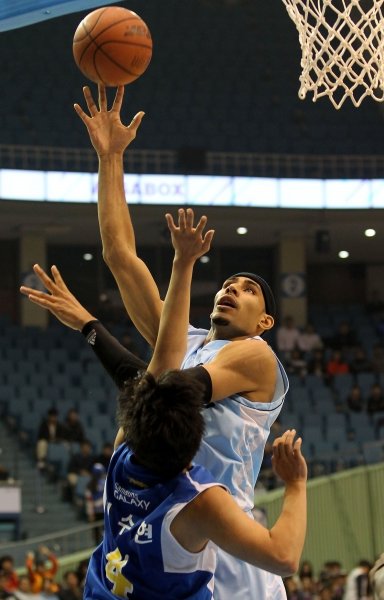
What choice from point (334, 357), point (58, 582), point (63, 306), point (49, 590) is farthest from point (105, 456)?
point (63, 306)

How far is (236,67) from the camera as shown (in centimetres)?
2178

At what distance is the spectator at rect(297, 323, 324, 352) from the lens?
19344 mm

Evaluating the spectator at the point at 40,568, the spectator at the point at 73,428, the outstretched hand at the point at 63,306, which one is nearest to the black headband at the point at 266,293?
the outstretched hand at the point at 63,306

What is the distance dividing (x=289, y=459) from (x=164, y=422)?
335 millimetres

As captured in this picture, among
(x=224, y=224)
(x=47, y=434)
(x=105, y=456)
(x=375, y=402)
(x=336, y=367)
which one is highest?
(x=224, y=224)

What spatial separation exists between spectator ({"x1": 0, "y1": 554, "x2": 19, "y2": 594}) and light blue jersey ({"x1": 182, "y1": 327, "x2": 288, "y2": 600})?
7585 mm

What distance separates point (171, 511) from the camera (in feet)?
8.37

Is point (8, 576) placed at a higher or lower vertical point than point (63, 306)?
lower

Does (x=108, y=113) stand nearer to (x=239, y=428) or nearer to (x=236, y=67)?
(x=239, y=428)

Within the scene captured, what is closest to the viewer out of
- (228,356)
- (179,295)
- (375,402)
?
(179,295)

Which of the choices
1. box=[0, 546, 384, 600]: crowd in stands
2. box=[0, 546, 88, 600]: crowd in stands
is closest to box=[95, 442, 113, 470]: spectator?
box=[0, 546, 384, 600]: crowd in stands

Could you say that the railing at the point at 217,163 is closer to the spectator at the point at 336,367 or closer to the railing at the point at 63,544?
the spectator at the point at 336,367

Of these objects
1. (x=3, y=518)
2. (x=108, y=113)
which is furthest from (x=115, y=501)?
(x=3, y=518)

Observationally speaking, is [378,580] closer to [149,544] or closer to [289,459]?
[289,459]
